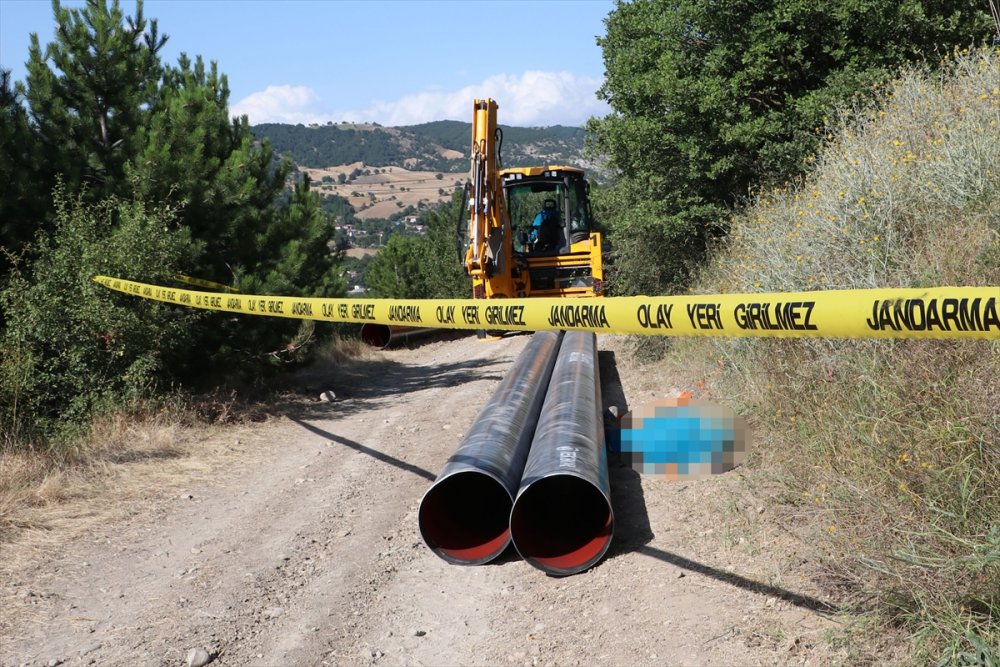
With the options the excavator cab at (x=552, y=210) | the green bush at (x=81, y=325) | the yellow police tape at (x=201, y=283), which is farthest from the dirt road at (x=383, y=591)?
the excavator cab at (x=552, y=210)

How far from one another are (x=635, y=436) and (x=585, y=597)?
2306mm

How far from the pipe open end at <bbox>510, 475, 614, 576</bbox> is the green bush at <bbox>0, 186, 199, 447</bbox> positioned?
531 cm

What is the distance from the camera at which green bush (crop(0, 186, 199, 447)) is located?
8.49m

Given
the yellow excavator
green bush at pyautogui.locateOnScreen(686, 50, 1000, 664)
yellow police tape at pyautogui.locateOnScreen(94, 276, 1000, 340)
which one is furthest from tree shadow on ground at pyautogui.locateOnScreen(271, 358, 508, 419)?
yellow police tape at pyautogui.locateOnScreen(94, 276, 1000, 340)

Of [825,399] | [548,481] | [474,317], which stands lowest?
[548,481]

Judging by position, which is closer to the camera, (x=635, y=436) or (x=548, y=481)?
(x=548, y=481)

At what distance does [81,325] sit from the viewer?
29.3 ft

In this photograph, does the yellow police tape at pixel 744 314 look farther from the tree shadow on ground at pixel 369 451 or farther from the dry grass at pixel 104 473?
the dry grass at pixel 104 473

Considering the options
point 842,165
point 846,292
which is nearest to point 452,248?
point 842,165

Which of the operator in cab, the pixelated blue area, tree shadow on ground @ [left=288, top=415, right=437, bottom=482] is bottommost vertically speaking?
tree shadow on ground @ [left=288, top=415, right=437, bottom=482]

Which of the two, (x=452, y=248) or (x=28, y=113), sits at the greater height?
(x=28, y=113)

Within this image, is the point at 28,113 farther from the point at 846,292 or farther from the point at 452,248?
the point at 452,248

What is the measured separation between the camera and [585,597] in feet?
15.8

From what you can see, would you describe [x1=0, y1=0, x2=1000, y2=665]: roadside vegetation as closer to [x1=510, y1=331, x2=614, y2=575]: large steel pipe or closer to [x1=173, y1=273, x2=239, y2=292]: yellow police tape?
[x1=173, y1=273, x2=239, y2=292]: yellow police tape
